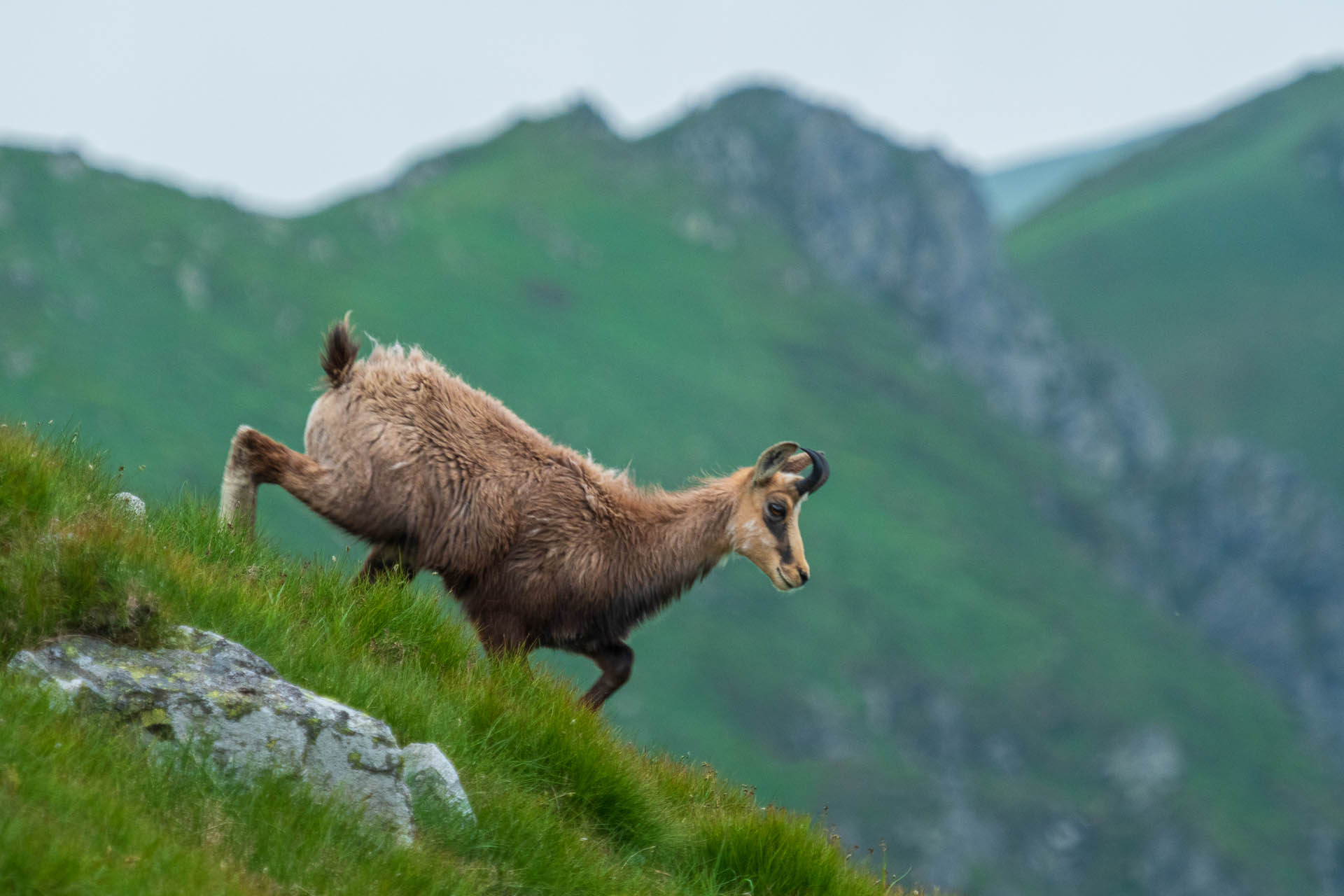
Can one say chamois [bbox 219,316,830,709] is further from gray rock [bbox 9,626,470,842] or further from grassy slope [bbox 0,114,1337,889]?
grassy slope [bbox 0,114,1337,889]

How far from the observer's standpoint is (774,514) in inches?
496

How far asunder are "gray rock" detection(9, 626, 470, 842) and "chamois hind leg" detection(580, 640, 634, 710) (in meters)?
4.48

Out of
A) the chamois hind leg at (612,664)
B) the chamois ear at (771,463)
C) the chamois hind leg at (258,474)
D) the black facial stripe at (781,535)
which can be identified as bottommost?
the chamois hind leg at (258,474)

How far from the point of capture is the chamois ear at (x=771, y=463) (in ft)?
41.2

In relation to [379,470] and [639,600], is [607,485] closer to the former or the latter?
[639,600]

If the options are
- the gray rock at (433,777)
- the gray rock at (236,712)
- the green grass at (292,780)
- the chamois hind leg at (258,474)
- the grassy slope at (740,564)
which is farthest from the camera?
the grassy slope at (740,564)

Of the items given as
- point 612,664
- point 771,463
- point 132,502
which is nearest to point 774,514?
point 771,463

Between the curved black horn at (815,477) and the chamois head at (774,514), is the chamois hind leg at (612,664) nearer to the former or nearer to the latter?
the chamois head at (774,514)

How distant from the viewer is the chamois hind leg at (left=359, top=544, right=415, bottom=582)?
36.6 ft

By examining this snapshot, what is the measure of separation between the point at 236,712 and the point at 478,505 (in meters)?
4.67

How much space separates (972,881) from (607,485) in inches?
5406

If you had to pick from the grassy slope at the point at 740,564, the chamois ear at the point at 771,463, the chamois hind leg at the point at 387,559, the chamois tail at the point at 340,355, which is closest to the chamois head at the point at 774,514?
the chamois ear at the point at 771,463

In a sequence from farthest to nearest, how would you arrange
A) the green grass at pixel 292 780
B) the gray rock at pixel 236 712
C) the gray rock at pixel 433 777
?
the gray rock at pixel 433 777 < the gray rock at pixel 236 712 < the green grass at pixel 292 780

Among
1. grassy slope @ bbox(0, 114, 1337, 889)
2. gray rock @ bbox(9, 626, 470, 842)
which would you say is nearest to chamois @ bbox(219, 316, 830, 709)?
gray rock @ bbox(9, 626, 470, 842)
